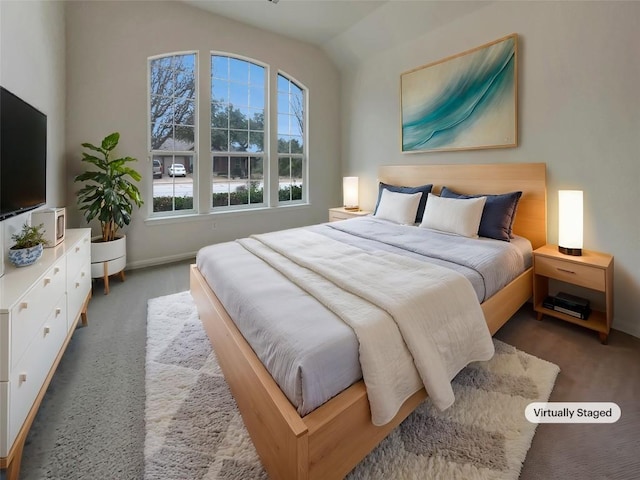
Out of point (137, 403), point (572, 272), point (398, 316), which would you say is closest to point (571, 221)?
point (572, 272)

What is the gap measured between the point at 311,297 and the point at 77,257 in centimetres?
187

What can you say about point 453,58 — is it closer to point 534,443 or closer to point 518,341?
point 518,341

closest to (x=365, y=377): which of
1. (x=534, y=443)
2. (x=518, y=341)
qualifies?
(x=534, y=443)

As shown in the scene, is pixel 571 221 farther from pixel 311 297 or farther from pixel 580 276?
pixel 311 297

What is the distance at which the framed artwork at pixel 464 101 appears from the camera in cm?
295

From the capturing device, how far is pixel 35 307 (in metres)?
1.42

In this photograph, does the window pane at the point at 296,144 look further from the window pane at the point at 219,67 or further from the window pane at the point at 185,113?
the window pane at the point at 185,113

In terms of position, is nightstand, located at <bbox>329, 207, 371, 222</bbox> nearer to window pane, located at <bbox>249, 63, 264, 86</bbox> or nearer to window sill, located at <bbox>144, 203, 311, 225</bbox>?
window sill, located at <bbox>144, 203, 311, 225</bbox>

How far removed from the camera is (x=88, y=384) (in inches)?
69.7

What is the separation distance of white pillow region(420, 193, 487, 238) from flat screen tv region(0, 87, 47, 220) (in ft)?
9.97

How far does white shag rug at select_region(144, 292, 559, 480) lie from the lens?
127 cm

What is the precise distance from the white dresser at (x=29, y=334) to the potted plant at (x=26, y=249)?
0.04 meters

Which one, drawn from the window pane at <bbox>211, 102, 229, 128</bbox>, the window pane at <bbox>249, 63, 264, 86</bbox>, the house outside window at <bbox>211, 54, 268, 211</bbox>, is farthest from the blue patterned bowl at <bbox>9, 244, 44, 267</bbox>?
the window pane at <bbox>249, 63, 264, 86</bbox>

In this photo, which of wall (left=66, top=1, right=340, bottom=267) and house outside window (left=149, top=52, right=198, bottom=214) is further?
house outside window (left=149, top=52, right=198, bottom=214)
